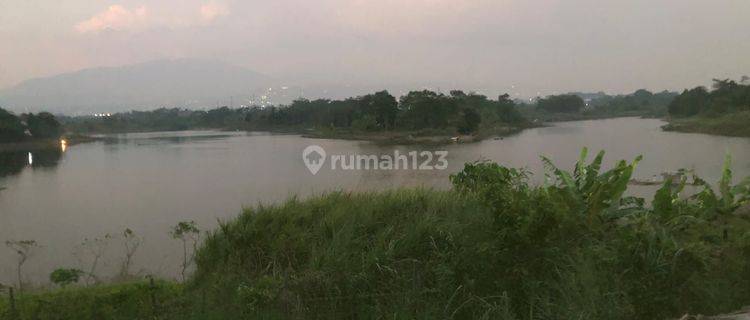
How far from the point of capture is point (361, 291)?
2.62m

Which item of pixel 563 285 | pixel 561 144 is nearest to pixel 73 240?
pixel 563 285

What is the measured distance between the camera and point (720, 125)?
3019cm

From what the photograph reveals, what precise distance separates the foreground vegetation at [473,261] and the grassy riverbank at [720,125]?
1138 inches

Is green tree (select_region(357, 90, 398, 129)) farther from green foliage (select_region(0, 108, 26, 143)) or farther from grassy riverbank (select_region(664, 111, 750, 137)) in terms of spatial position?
green foliage (select_region(0, 108, 26, 143))

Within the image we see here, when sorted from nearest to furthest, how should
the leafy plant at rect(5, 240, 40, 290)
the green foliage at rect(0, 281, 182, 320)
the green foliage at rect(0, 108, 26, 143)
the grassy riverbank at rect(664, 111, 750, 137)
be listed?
the green foliage at rect(0, 281, 182, 320) < the leafy plant at rect(5, 240, 40, 290) < the grassy riverbank at rect(664, 111, 750, 137) < the green foliage at rect(0, 108, 26, 143)

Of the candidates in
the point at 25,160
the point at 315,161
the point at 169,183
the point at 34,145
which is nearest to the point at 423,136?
the point at 315,161

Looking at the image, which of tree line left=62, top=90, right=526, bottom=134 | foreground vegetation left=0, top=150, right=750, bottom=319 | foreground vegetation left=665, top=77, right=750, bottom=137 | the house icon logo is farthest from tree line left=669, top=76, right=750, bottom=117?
foreground vegetation left=0, top=150, right=750, bottom=319

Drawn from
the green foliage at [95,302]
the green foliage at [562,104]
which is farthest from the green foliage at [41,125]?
the green foliage at [562,104]

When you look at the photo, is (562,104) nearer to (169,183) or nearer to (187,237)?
(169,183)

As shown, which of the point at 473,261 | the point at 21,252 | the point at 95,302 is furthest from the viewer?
the point at 21,252

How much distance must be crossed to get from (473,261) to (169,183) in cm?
1950

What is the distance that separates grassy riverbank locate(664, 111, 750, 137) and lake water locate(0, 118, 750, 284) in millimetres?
1161

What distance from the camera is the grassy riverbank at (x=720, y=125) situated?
2822cm

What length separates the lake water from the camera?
30.9 ft
